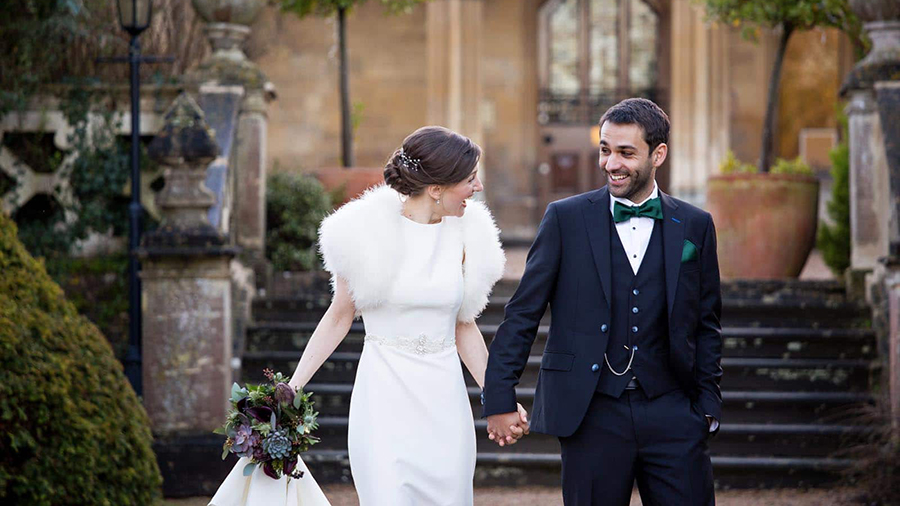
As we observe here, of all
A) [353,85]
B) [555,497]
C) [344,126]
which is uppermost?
[353,85]

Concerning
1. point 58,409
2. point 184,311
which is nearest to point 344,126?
point 184,311

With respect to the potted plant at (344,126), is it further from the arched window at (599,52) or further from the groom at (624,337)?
the arched window at (599,52)

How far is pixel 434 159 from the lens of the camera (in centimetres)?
391

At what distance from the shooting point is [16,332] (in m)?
4.85

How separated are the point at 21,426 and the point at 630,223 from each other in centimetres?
253

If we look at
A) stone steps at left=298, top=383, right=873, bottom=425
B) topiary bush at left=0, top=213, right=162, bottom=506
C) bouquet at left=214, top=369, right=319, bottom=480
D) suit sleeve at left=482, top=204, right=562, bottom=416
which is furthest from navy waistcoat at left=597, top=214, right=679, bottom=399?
stone steps at left=298, top=383, right=873, bottom=425

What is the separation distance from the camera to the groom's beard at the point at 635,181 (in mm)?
3596

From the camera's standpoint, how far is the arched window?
20250 mm

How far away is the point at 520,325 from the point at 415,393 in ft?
1.45

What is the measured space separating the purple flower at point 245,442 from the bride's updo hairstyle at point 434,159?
948 mm

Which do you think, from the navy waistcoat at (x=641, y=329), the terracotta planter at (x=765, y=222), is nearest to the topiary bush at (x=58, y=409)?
the navy waistcoat at (x=641, y=329)

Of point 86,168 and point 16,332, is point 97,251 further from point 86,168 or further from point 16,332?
point 16,332

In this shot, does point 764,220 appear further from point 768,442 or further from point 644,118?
point 644,118

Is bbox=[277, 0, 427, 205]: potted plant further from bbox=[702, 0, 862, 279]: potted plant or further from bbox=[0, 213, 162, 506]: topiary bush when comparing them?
bbox=[0, 213, 162, 506]: topiary bush
